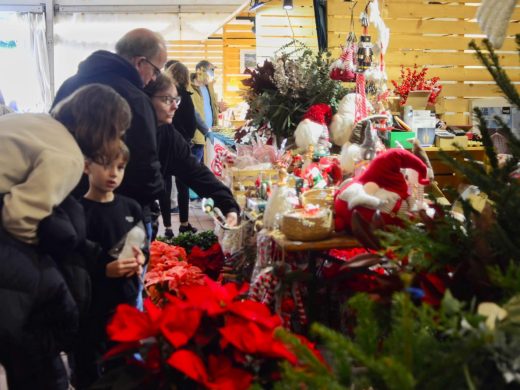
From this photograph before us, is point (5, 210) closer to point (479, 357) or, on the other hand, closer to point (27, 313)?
point (27, 313)

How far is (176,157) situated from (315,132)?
0.98 metres

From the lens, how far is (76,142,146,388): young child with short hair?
2211mm

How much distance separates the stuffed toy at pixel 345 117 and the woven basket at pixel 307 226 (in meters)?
1.32

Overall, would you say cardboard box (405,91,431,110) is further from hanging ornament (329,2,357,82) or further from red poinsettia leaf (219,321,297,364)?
red poinsettia leaf (219,321,297,364)

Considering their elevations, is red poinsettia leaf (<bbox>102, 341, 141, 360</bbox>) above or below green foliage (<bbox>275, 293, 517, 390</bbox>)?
below

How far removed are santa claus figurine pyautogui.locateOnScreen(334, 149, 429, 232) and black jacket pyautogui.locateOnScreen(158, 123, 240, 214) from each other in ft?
2.11

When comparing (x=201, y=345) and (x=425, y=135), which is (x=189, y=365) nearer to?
(x=201, y=345)

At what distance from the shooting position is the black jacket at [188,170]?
10.1 ft

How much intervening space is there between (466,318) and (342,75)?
3.16m

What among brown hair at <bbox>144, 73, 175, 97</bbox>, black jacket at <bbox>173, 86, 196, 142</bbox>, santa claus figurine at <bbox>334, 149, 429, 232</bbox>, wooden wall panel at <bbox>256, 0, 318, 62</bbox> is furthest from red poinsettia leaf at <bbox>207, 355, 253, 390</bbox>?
wooden wall panel at <bbox>256, 0, 318, 62</bbox>

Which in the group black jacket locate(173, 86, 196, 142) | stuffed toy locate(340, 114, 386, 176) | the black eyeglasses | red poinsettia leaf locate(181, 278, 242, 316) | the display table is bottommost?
black jacket locate(173, 86, 196, 142)

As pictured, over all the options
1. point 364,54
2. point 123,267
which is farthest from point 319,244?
point 364,54

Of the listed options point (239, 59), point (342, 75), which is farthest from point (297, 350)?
point (239, 59)

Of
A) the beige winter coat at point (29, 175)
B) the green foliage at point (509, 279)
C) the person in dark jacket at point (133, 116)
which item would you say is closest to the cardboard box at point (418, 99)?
the person in dark jacket at point (133, 116)
